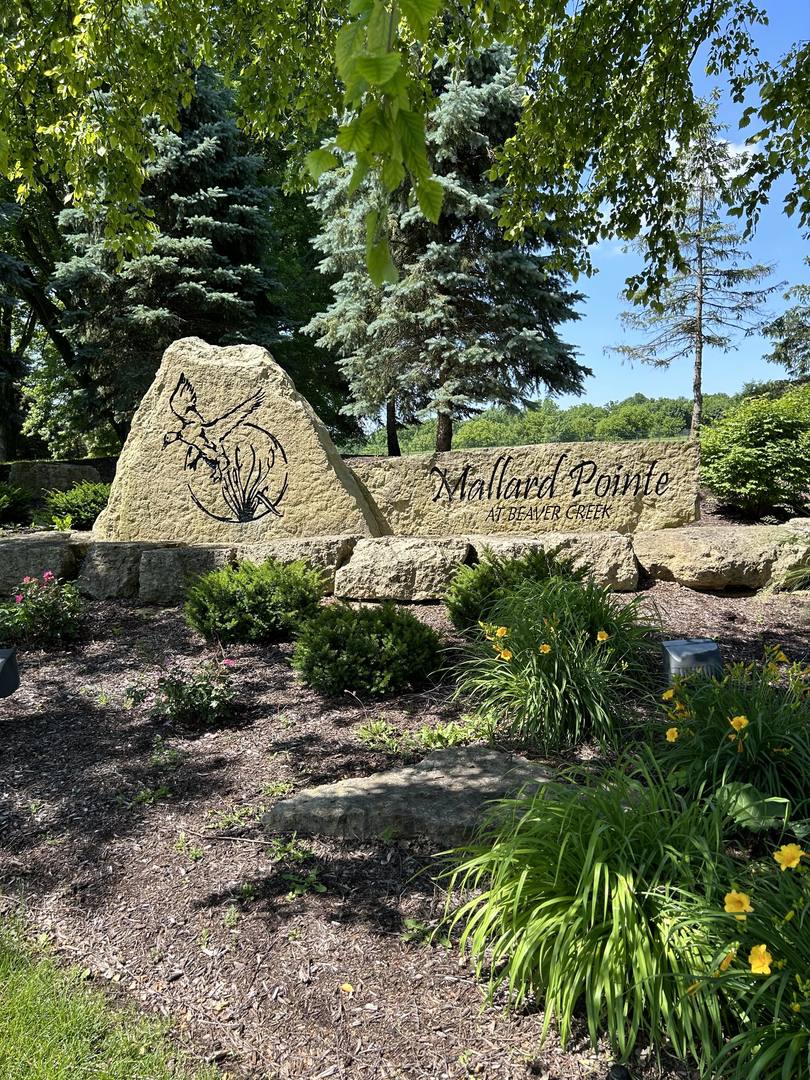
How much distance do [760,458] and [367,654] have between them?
25.8 feet

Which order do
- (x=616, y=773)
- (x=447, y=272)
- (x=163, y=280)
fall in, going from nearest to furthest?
(x=616, y=773), (x=447, y=272), (x=163, y=280)

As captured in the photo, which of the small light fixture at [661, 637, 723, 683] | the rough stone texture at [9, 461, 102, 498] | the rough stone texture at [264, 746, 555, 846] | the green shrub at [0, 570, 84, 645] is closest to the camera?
the rough stone texture at [264, 746, 555, 846]

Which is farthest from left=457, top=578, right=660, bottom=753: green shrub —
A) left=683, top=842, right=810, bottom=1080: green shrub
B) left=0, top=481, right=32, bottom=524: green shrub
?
left=0, top=481, right=32, bottom=524: green shrub

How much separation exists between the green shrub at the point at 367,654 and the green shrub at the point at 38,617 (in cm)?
235

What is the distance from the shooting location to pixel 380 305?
1332 cm

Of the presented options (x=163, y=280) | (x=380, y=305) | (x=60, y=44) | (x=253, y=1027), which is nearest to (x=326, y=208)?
(x=380, y=305)

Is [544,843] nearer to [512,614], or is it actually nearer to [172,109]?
[512,614]

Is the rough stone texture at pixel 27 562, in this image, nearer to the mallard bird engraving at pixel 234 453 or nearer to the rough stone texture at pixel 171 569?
the rough stone texture at pixel 171 569

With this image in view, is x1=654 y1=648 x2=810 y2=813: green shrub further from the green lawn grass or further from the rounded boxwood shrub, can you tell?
the rounded boxwood shrub

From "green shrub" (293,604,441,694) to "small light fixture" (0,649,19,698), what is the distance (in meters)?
1.67

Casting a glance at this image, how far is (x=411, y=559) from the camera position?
625 centimetres

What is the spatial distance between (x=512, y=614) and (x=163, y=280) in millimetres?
11307

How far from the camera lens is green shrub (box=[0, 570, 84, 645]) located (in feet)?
19.0

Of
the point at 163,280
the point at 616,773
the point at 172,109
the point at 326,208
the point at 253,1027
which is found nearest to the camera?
the point at 253,1027
